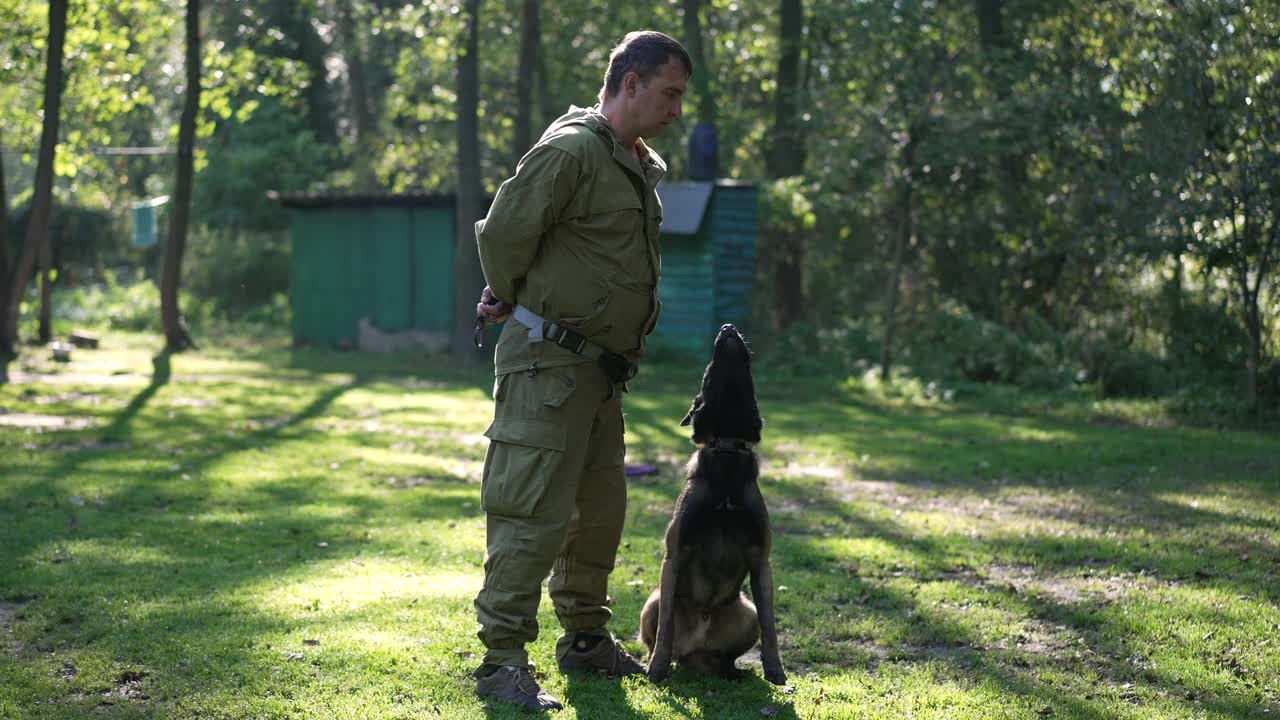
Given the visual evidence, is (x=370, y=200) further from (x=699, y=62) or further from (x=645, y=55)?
(x=645, y=55)

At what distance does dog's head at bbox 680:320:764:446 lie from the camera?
4.93 metres

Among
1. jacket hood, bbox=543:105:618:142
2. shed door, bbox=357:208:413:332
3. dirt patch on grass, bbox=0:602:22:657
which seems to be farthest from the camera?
shed door, bbox=357:208:413:332

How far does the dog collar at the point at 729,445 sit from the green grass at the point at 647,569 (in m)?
0.97

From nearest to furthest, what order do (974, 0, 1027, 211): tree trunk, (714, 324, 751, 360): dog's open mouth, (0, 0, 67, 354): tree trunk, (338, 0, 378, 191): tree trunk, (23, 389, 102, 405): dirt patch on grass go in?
(714, 324, 751, 360): dog's open mouth → (23, 389, 102, 405): dirt patch on grass → (0, 0, 67, 354): tree trunk → (974, 0, 1027, 211): tree trunk → (338, 0, 378, 191): tree trunk

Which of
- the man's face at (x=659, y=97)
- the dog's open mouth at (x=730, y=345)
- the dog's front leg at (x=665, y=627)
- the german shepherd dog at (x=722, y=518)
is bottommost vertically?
the dog's front leg at (x=665, y=627)

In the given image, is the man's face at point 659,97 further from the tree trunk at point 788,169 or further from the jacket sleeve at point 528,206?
the tree trunk at point 788,169

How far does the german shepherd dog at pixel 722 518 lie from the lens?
4.94 meters

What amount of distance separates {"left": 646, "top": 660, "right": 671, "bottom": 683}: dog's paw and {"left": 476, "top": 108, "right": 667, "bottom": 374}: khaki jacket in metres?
1.21

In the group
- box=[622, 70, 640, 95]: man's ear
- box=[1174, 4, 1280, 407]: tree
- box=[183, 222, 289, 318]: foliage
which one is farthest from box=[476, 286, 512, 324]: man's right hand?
box=[183, 222, 289, 318]: foliage

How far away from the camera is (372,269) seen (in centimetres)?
2691

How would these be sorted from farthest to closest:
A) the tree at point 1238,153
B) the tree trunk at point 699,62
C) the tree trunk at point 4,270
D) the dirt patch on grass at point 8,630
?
the tree trunk at point 699,62 < the tree trunk at point 4,270 < the tree at point 1238,153 < the dirt patch on grass at point 8,630

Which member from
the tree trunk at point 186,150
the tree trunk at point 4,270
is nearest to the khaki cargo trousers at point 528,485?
the tree trunk at point 4,270

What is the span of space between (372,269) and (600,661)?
73.7 feet

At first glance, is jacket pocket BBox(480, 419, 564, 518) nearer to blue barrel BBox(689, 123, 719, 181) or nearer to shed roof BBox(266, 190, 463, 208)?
blue barrel BBox(689, 123, 719, 181)
